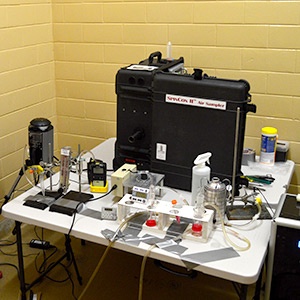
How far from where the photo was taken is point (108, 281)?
8.57 feet

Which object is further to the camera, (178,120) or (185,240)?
(178,120)

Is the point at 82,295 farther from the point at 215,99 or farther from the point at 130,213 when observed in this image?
the point at 215,99

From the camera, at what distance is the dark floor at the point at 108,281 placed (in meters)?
2.49

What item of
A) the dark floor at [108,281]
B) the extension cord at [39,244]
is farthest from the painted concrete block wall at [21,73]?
the dark floor at [108,281]

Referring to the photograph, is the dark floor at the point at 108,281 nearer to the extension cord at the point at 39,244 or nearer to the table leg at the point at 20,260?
the extension cord at the point at 39,244

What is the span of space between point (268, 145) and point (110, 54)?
48.5 inches

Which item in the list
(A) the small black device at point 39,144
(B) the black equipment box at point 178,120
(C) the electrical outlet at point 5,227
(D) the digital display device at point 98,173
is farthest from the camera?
(C) the electrical outlet at point 5,227

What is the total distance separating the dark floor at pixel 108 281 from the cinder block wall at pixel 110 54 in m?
0.57

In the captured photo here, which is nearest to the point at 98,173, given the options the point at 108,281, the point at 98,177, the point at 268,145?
the point at 98,177

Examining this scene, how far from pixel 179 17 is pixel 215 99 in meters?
0.97

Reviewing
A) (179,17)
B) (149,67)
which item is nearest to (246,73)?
(179,17)

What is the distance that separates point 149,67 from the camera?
2.22 m

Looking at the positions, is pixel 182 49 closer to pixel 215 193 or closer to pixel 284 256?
pixel 215 193

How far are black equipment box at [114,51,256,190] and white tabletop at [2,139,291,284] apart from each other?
219mm
